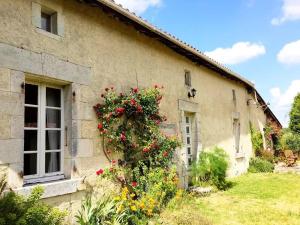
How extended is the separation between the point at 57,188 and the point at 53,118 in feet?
3.59

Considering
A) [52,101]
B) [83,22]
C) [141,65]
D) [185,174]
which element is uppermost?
[83,22]

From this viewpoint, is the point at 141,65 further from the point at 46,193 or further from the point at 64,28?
the point at 46,193

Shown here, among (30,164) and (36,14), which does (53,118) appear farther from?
(36,14)

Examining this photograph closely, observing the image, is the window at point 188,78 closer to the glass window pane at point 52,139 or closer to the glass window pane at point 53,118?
the glass window pane at point 53,118

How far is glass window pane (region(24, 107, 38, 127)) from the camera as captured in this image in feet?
13.5

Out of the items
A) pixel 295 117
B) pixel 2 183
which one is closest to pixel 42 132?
pixel 2 183

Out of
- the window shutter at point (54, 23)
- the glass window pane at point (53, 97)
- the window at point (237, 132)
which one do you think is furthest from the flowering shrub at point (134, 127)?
the window at point (237, 132)

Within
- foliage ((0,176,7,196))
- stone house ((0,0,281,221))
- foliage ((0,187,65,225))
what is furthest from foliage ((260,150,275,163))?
foliage ((0,176,7,196))

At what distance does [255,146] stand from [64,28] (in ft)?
37.2

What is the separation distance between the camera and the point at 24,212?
311 cm

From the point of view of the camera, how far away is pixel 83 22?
496 centimetres

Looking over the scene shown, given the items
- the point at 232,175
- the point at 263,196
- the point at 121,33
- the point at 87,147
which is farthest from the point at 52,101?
the point at 232,175

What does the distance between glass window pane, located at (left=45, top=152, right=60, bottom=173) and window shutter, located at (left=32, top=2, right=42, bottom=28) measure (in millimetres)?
1938

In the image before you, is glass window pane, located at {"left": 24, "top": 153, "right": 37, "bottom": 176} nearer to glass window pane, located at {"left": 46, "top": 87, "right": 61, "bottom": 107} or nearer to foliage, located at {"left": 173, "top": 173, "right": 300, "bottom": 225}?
glass window pane, located at {"left": 46, "top": 87, "right": 61, "bottom": 107}
